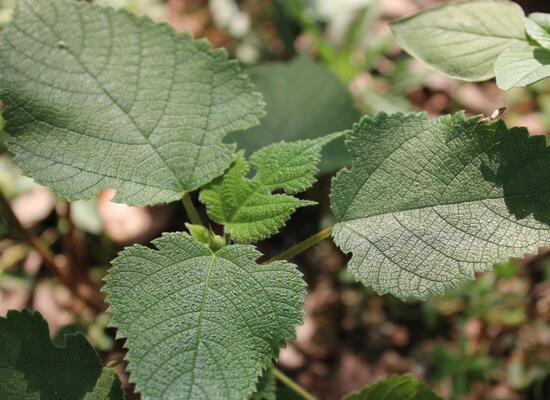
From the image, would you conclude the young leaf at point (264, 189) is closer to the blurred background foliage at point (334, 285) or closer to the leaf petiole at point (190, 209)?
the leaf petiole at point (190, 209)

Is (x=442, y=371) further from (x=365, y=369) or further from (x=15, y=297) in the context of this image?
(x=15, y=297)

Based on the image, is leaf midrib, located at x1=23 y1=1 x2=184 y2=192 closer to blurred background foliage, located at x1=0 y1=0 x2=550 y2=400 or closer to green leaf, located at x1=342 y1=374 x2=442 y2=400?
blurred background foliage, located at x1=0 y1=0 x2=550 y2=400

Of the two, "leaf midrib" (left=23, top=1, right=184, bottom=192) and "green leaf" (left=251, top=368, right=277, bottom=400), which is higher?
"leaf midrib" (left=23, top=1, right=184, bottom=192)

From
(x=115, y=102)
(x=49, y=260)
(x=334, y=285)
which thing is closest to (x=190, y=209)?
(x=115, y=102)

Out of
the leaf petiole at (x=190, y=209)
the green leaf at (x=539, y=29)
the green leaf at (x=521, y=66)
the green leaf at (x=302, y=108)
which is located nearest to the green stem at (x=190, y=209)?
the leaf petiole at (x=190, y=209)

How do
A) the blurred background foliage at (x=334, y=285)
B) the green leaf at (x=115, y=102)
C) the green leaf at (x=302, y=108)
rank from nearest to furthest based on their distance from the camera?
the green leaf at (x=115, y=102) < the green leaf at (x=302, y=108) < the blurred background foliage at (x=334, y=285)

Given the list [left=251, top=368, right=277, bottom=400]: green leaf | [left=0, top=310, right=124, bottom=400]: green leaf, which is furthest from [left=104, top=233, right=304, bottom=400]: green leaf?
[left=251, top=368, right=277, bottom=400]: green leaf
